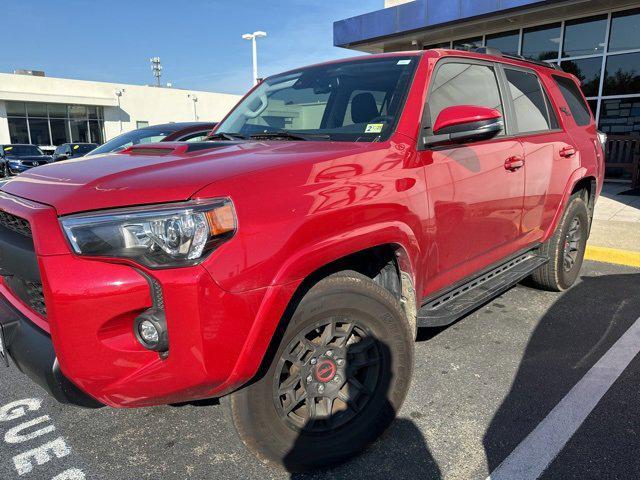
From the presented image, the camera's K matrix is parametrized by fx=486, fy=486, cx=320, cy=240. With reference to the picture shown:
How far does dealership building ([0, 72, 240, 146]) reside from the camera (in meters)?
31.0

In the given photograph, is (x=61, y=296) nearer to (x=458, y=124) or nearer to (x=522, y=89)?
(x=458, y=124)

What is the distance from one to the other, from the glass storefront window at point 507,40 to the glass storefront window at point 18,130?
3008 centimetres

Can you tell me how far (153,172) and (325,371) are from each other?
1129 mm

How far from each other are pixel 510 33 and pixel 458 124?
12.9 m

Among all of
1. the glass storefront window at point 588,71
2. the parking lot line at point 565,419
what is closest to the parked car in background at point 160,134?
the parking lot line at point 565,419

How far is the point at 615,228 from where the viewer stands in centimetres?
673

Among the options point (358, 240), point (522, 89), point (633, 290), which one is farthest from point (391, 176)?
point (633, 290)

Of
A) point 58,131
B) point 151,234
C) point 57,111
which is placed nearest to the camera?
point 151,234

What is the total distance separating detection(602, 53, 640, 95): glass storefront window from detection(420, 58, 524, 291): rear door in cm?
1080

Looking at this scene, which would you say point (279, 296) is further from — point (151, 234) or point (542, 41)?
point (542, 41)

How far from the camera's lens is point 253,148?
93.4 inches

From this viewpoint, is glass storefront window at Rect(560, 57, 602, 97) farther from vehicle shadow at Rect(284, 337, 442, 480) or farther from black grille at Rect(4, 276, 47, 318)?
black grille at Rect(4, 276, 47, 318)

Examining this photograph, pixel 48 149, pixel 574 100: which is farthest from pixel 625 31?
pixel 48 149

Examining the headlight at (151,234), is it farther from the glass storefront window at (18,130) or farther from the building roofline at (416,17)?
the glass storefront window at (18,130)
